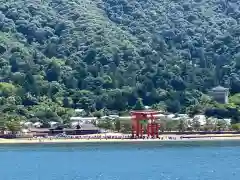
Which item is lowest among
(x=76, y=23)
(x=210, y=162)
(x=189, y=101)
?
(x=210, y=162)

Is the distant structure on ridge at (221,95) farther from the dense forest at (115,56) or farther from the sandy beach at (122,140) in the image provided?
the sandy beach at (122,140)

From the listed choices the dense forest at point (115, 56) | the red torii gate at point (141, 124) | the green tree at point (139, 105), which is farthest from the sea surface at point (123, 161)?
the green tree at point (139, 105)

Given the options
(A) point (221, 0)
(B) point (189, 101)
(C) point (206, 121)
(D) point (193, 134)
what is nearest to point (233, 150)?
(D) point (193, 134)

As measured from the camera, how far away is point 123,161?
82.1 m

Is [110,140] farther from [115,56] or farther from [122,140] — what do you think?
[115,56]

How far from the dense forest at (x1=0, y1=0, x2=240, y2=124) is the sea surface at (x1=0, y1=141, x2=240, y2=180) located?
26776 mm

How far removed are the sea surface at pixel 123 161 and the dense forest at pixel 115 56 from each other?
87.8 feet

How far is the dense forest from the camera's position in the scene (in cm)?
14300

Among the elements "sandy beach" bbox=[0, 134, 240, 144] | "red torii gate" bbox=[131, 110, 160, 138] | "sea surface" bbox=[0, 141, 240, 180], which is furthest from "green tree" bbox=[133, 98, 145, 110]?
"sea surface" bbox=[0, 141, 240, 180]

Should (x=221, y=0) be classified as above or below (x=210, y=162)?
above

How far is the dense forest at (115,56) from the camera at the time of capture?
143 meters

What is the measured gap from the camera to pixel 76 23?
166 metres

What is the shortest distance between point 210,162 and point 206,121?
48.6 meters

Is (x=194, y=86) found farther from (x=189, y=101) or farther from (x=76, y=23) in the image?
(x=76, y=23)
